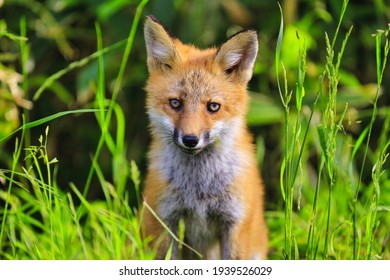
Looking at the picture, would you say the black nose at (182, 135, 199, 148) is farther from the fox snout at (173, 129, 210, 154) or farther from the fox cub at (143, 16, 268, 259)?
the fox cub at (143, 16, 268, 259)

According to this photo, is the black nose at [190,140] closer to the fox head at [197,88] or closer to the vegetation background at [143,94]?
the fox head at [197,88]

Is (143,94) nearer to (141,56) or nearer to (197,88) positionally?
(141,56)

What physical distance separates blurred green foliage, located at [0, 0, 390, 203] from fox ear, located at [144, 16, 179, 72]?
117cm

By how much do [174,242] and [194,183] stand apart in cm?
36

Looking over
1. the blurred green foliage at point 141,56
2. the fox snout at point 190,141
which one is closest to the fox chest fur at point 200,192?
the fox snout at point 190,141

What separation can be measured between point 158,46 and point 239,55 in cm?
45

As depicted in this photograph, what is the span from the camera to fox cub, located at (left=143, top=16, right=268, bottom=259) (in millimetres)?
3850

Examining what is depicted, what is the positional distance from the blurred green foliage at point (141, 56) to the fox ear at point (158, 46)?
1.17 metres

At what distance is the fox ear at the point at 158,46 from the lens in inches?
152

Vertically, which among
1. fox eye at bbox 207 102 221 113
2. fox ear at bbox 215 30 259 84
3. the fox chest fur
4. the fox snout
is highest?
fox ear at bbox 215 30 259 84

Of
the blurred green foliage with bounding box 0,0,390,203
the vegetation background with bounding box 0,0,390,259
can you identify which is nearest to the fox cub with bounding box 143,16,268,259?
the vegetation background with bounding box 0,0,390,259

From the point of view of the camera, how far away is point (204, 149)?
13.3ft
